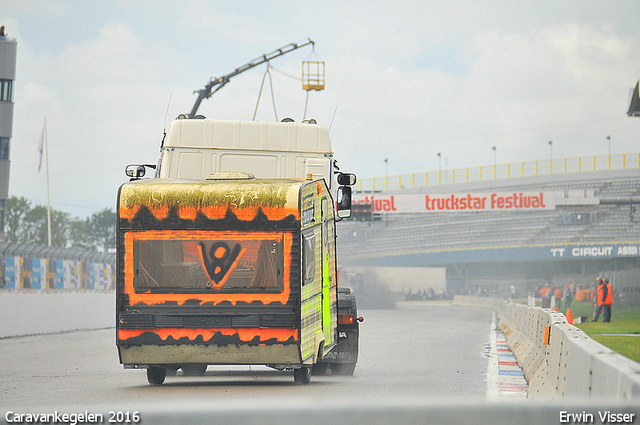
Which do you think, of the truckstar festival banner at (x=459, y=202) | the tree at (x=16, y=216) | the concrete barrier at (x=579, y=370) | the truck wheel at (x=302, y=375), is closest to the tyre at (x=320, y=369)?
the truck wheel at (x=302, y=375)

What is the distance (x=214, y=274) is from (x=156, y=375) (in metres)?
1.96

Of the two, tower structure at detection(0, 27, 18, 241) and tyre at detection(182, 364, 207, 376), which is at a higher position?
tower structure at detection(0, 27, 18, 241)

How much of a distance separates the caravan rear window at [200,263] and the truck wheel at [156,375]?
4.88 ft

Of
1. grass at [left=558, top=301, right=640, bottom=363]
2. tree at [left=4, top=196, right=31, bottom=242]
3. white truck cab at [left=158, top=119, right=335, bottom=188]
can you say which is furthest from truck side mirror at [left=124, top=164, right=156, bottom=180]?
tree at [left=4, top=196, right=31, bottom=242]

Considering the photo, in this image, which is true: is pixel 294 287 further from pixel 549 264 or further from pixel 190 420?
pixel 549 264

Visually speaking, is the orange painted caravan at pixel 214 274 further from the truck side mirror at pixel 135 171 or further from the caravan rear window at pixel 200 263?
the truck side mirror at pixel 135 171

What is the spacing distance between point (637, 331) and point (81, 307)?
17.9 m

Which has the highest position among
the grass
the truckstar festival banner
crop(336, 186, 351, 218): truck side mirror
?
the truckstar festival banner

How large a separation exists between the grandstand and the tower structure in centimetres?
2795

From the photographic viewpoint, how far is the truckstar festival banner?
52312 mm

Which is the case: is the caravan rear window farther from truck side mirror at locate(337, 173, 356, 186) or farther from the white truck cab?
the white truck cab

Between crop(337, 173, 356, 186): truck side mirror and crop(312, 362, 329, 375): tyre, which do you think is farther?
crop(312, 362, 329, 375): tyre

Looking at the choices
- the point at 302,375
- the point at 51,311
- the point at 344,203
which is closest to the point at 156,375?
the point at 302,375

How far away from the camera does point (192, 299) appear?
9664 millimetres
